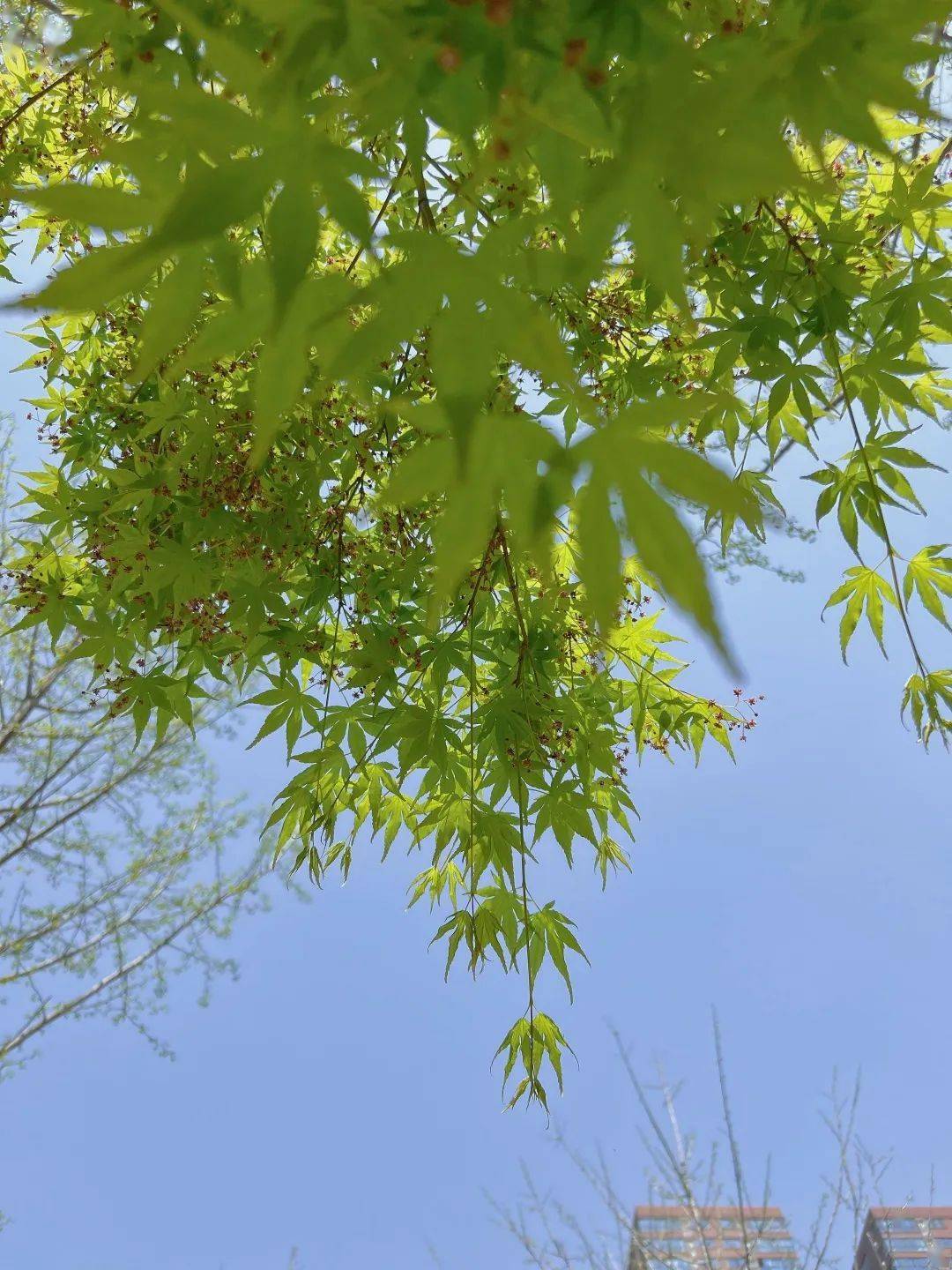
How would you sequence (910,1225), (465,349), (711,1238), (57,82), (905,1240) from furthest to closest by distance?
1. (910,1225)
2. (905,1240)
3. (711,1238)
4. (57,82)
5. (465,349)

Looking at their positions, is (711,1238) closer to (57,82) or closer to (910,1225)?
(910,1225)

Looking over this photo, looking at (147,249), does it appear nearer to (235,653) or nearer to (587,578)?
(587,578)

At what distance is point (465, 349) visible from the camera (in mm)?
345

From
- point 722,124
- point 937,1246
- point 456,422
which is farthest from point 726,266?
point 937,1246

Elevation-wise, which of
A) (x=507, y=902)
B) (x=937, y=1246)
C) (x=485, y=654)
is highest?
(x=485, y=654)

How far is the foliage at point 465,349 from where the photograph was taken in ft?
1.17

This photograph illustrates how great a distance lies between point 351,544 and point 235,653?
0.22 meters

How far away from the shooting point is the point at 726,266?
1.08m

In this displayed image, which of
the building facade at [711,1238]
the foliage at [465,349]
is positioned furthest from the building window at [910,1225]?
the foliage at [465,349]

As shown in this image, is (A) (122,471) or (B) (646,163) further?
(A) (122,471)

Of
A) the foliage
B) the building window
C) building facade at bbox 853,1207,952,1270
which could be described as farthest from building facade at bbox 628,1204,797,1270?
the foliage

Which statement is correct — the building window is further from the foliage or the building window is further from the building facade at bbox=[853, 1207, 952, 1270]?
the foliage

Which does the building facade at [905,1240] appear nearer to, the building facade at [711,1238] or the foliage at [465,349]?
the building facade at [711,1238]

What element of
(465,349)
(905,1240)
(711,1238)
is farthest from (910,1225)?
(465,349)
